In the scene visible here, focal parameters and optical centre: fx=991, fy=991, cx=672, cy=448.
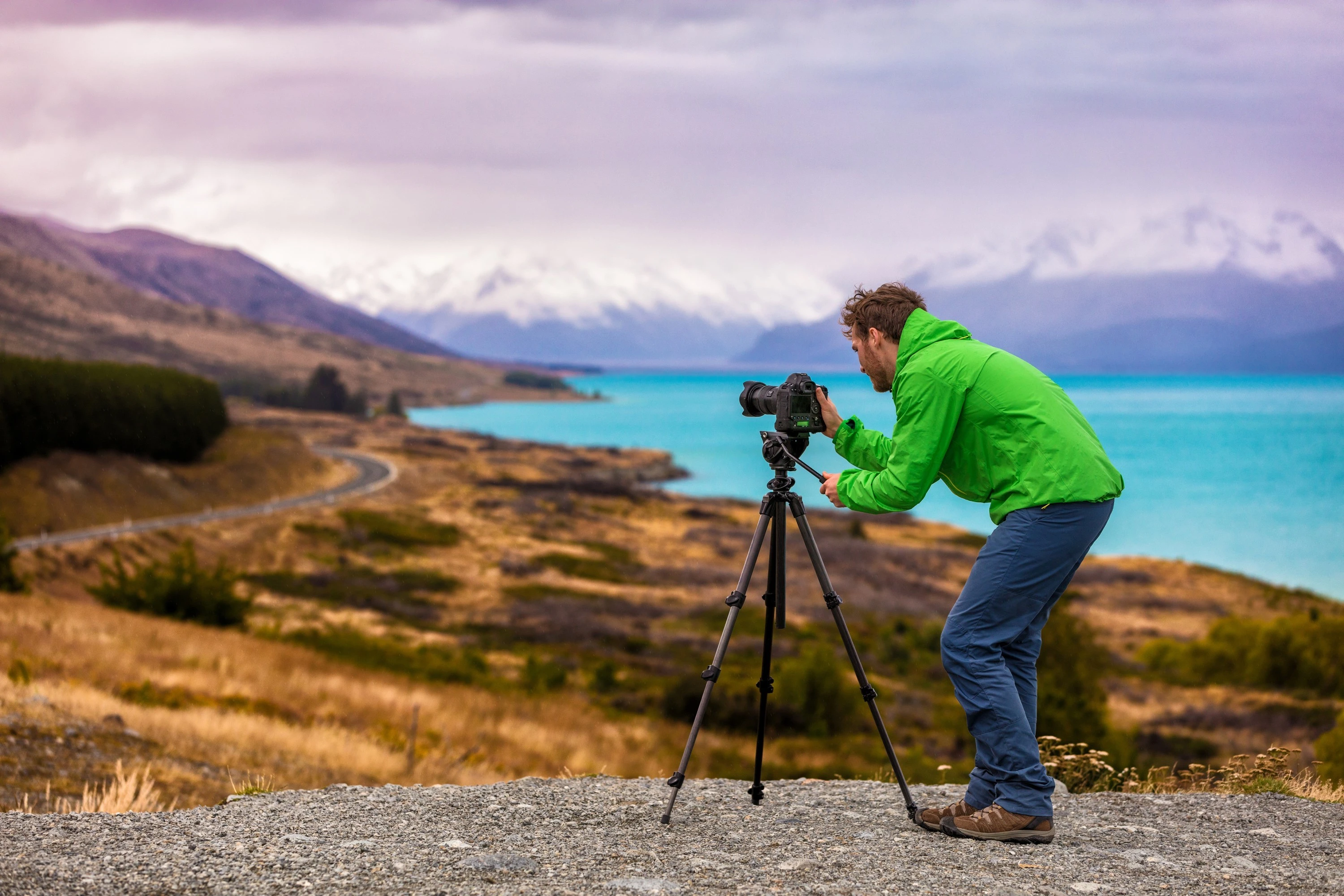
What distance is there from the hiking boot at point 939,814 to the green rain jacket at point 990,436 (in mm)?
1541

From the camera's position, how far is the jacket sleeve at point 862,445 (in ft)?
16.6

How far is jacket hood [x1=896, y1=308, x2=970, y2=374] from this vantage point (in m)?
4.96

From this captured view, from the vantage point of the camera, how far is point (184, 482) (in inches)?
2482

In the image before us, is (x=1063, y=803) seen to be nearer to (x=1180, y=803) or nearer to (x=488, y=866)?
(x=1180, y=803)

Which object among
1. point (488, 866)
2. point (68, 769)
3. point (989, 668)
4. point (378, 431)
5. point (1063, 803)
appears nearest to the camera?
point (488, 866)

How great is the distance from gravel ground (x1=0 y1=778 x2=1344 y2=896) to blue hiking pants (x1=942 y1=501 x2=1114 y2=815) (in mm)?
350

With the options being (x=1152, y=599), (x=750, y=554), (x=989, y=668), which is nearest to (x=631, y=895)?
(x=750, y=554)

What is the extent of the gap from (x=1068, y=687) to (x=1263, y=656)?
65.4 ft

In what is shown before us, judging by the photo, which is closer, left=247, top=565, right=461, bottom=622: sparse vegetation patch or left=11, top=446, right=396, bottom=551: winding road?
left=247, top=565, right=461, bottom=622: sparse vegetation patch

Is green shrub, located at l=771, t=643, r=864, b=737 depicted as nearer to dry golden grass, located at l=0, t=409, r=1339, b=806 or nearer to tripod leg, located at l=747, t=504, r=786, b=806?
dry golden grass, located at l=0, t=409, r=1339, b=806

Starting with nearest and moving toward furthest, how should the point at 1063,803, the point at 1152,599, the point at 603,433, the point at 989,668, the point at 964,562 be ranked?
the point at 989,668
the point at 1063,803
the point at 1152,599
the point at 964,562
the point at 603,433

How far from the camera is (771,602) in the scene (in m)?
5.54

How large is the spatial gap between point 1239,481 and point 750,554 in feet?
420

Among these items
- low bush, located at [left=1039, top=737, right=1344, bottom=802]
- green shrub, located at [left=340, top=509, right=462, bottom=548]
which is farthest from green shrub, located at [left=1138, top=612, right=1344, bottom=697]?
green shrub, located at [left=340, top=509, right=462, bottom=548]
